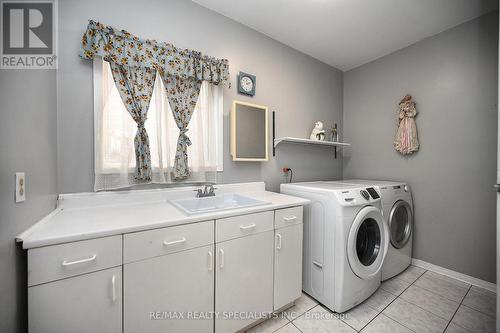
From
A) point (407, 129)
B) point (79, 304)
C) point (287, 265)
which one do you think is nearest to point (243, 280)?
point (287, 265)

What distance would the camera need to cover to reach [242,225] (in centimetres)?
129

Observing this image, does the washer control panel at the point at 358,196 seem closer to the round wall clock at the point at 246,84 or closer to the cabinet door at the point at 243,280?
the cabinet door at the point at 243,280

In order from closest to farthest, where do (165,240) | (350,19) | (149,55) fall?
1. (165,240)
2. (149,55)
3. (350,19)

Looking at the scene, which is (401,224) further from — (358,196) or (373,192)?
(358,196)

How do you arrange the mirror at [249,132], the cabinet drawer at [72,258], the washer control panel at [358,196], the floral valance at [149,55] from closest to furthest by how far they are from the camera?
the cabinet drawer at [72,258] → the floral valance at [149,55] → the washer control panel at [358,196] → the mirror at [249,132]

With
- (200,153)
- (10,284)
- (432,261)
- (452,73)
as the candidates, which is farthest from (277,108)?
(432,261)

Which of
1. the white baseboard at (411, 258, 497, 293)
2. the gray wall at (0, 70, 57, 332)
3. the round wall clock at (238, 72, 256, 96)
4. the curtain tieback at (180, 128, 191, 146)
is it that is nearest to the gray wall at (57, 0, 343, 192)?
the round wall clock at (238, 72, 256, 96)

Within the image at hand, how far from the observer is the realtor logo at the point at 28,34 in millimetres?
877

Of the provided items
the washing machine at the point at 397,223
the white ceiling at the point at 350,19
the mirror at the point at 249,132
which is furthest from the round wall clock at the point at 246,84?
the washing machine at the point at 397,223

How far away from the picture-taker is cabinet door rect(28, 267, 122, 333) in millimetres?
786

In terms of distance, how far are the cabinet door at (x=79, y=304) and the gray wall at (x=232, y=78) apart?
72 centimetres

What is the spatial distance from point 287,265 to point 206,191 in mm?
916

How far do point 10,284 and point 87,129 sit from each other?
0.94 m

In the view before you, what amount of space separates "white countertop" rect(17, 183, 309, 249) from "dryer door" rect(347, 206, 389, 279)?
497mm
